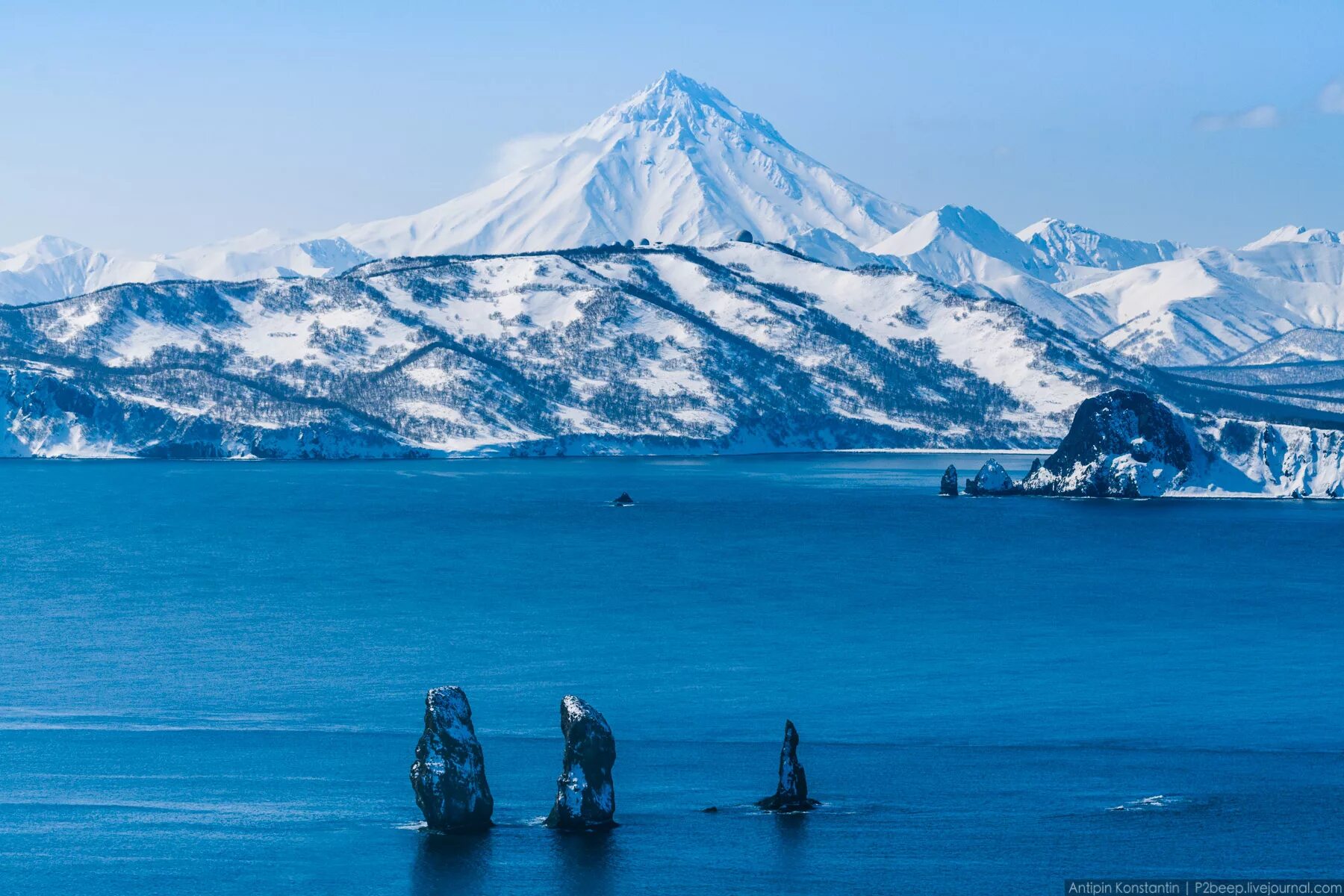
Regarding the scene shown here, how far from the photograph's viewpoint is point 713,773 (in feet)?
286

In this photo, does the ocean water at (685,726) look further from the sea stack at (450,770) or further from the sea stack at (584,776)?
the sea stack at (450,770)

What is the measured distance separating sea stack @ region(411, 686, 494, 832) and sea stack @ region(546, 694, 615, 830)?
328 centimetres

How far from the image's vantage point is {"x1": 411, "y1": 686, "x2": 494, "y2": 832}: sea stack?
7375 cm

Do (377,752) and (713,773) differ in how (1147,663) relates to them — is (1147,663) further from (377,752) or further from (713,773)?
(377,752)

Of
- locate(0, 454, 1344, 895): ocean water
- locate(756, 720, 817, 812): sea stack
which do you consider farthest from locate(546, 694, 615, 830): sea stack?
locate(756, 720, 817, 812): sea stack

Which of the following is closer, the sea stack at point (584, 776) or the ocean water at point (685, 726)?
the ocean water at point (685, 726)

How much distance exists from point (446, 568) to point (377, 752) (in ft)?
293

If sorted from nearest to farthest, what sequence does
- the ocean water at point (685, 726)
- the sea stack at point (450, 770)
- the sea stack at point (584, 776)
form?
the ocean water at point (685, 726) < the sea stack at point (450, 770) < the sea stack at point (584, 776)

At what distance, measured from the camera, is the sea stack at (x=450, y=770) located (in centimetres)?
7375

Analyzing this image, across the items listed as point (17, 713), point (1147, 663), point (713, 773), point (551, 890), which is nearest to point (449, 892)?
point (551, 890)

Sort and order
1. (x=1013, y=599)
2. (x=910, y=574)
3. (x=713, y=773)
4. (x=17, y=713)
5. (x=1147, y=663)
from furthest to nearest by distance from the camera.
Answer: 1. (x=910, y=574)
2. (x=1013, y=599)
3. (x=1147, y=663)
4. (x=17, y=713)
5. (x=713, y=773)

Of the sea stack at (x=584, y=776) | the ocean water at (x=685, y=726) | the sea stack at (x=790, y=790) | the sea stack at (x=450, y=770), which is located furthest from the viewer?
the sea stack at (x=790, y=790)

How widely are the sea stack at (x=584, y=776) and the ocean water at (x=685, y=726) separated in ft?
3.66

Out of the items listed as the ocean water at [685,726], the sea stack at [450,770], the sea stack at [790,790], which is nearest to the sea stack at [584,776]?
the ocean water at [685,726]
